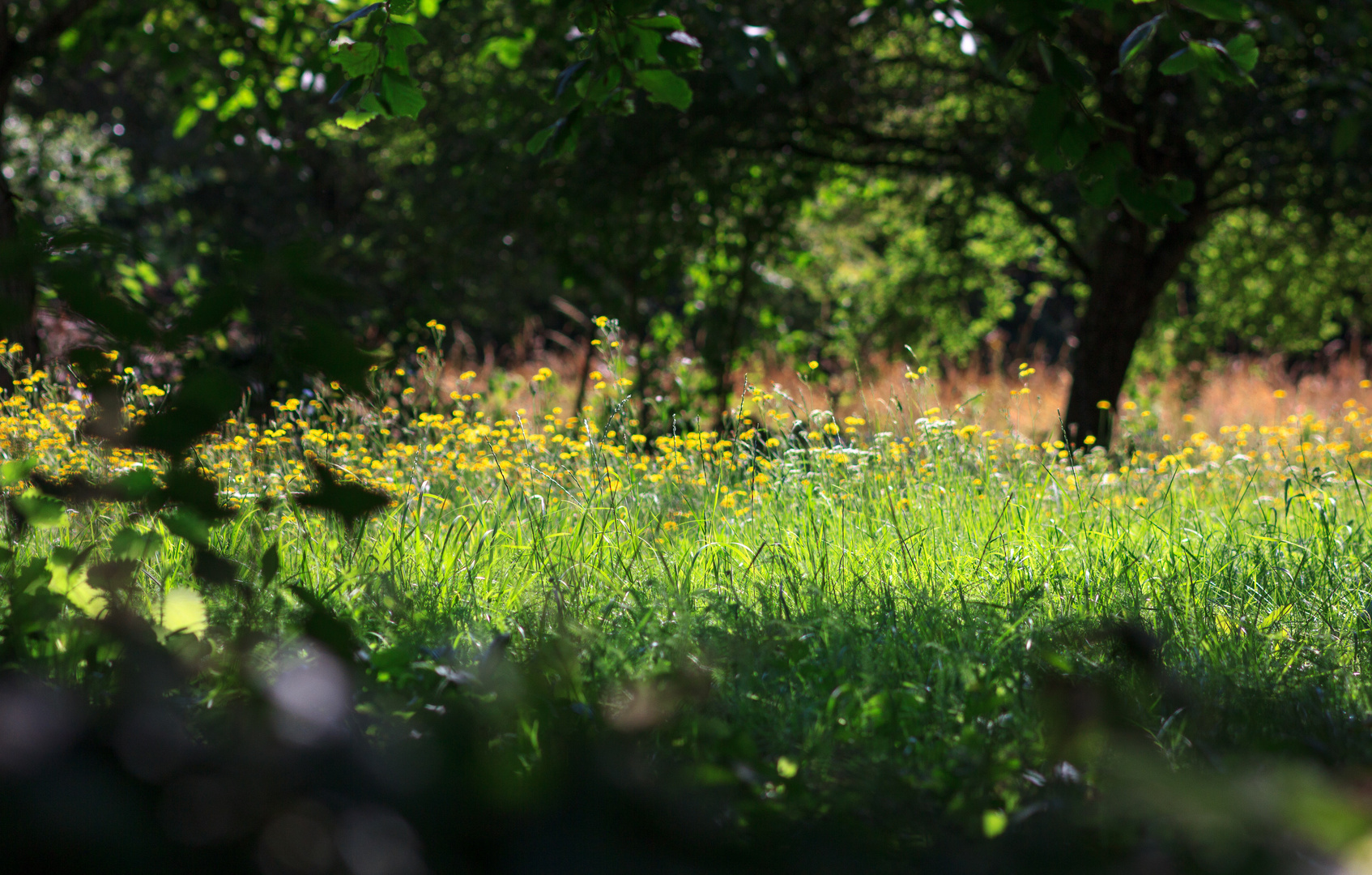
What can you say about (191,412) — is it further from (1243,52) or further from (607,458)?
(1243,52)

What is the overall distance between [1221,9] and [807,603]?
171 centimetres

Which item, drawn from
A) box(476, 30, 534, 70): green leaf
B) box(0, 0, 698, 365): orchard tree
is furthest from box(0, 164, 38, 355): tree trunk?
box(476, 30, 534, 70): green leaf

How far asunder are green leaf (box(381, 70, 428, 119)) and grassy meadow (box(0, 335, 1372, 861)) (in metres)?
1.01

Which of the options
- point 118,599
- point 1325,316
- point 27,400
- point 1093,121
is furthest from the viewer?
point 1325,316

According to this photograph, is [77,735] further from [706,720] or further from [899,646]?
[899,646]

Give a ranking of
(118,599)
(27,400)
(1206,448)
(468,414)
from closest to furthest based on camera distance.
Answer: (118,599)
(27,400)
(1206,448)
(468,414)

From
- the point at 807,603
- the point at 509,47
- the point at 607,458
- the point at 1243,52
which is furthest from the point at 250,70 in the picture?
the point at 1243,52

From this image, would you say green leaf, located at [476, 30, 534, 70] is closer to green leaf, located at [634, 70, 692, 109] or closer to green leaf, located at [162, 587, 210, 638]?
green leaf, located at [634, 70, 692, 109]

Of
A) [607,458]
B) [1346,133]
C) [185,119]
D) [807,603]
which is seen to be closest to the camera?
[807,603]

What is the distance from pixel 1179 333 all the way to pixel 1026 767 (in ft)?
32.0

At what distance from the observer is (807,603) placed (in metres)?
2.39

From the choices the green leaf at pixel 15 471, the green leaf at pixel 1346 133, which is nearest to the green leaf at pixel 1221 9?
the green leaf at pixel 1346 133

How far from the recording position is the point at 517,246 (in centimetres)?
720

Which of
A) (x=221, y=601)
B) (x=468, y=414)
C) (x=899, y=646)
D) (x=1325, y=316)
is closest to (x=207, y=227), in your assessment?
(x=468, y=414)
